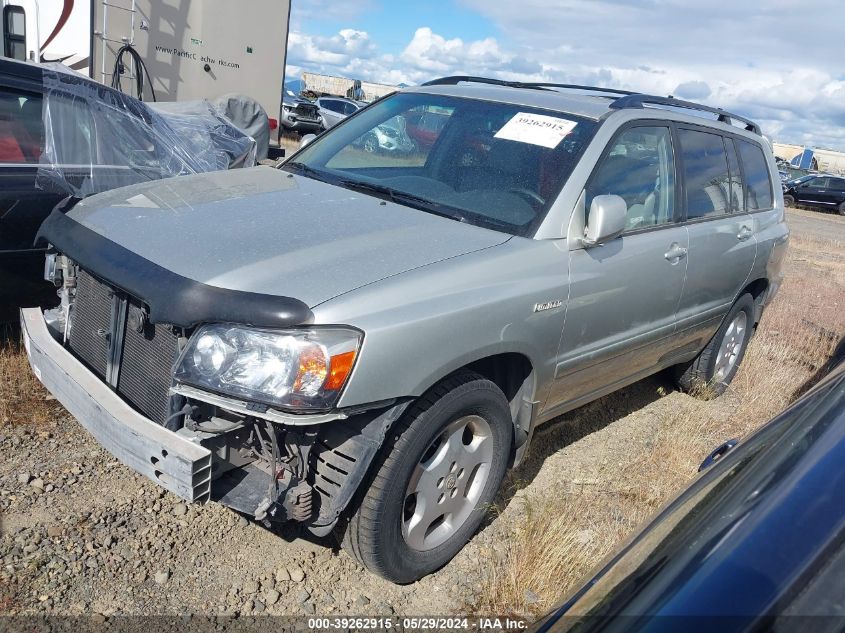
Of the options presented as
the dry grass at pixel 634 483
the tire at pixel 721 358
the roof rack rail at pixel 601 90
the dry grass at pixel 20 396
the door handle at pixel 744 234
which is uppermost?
the roof rack rail at pixel 601 90

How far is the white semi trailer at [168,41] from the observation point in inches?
319

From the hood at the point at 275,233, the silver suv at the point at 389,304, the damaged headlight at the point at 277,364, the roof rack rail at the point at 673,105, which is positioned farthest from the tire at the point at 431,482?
the roof rack rail at the point at 673,105

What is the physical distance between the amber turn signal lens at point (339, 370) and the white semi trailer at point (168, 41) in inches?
292

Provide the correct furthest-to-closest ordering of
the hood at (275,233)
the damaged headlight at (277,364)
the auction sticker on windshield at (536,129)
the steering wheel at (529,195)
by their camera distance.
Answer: the auction sticker on windshield at (536,129) < the steering wheel at (529,195) < the hood at (275,233) < the damaged headlight at (277,364)

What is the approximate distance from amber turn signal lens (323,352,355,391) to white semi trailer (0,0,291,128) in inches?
292

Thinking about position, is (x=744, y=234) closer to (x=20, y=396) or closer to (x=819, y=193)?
(x=20, y=396)

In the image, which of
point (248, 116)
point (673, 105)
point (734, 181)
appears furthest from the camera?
→ point (248, 116)

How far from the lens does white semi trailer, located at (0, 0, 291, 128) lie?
26.6 ft

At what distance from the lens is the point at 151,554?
288 centimetres

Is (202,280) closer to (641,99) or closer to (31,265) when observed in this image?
(31,265)

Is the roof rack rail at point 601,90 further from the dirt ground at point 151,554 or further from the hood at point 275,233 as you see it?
the dirt ground at point 151,554

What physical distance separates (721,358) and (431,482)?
3.39 metres

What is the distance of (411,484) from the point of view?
2.74 m

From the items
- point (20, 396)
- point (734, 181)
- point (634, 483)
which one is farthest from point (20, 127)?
point (734, 181)
